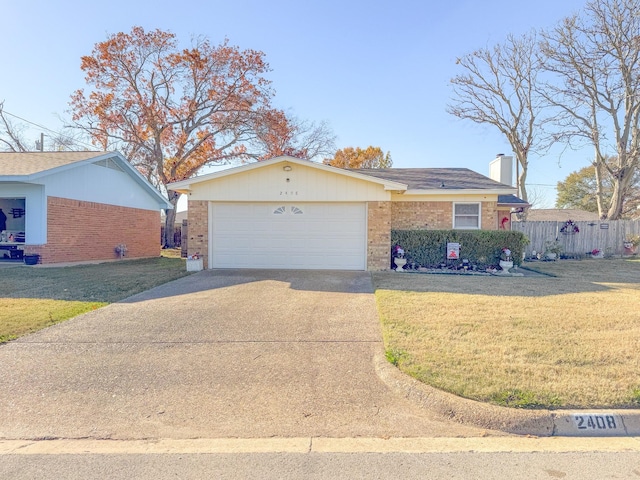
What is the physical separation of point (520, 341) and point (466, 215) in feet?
29.9

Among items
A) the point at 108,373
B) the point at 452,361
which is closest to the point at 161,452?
the point at 108,373

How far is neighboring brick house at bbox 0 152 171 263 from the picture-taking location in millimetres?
13562

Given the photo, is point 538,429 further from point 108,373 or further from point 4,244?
point 4,244

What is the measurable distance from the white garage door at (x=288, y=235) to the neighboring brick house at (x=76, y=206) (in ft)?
20.5

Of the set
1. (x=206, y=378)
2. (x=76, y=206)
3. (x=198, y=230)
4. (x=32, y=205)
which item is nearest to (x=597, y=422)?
(x=206, y=378)

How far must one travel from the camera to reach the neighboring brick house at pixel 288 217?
11.9 m

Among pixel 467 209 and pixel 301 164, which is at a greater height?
pixel 301 164

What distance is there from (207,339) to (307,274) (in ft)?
19.2

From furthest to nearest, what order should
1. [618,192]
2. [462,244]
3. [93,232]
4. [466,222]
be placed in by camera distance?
[618,192], [93,232], [466,222], [462,244]

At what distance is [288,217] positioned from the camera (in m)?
12.2

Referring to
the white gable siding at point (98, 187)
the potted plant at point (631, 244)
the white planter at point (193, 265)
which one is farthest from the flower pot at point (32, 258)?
the potted plant at point (631, 244)

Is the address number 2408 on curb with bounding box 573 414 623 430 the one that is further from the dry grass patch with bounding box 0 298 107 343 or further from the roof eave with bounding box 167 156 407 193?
the roof eave with bounding box 167 156 407 193

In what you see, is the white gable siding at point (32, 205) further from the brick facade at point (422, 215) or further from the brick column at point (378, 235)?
the brick facade at point (422, 215)

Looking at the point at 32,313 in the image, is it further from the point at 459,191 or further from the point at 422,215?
the point at 459,191
